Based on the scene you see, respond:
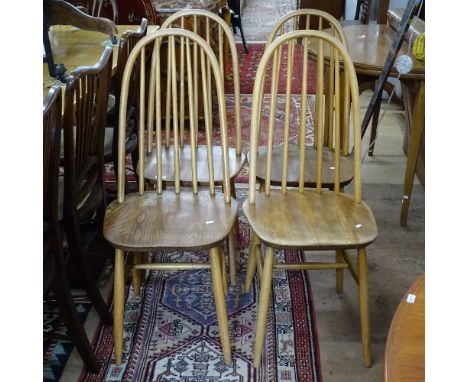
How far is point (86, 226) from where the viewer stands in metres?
2.13

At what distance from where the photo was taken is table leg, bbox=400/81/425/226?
7.03ft

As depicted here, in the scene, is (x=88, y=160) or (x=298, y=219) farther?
(x=88, y=160)

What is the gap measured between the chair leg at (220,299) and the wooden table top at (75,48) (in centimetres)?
86

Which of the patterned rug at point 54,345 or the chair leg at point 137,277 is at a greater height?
the chair leg at point 137,277

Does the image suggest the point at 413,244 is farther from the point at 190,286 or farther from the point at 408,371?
the point at 408,371

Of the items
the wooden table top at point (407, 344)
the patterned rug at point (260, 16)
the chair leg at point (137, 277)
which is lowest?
the chair leg at point (137, 277)

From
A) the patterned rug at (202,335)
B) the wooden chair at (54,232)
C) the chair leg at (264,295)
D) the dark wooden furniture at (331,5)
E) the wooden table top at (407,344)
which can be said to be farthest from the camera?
the dark wooden furniture at (331,5)

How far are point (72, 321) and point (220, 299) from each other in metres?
0.43

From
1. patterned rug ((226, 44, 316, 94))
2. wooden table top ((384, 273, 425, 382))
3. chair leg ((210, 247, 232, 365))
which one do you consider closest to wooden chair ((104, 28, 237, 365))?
chair leg ((210, 247, 232, 365))

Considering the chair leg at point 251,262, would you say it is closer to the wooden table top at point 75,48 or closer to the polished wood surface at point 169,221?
the polished wood surface at point 169,221

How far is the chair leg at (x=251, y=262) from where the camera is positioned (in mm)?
1823

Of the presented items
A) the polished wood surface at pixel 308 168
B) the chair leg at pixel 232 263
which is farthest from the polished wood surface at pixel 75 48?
the chair leg at pixel 232 263
